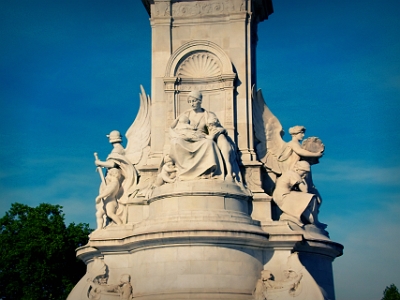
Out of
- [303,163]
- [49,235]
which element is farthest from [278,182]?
[49,235]

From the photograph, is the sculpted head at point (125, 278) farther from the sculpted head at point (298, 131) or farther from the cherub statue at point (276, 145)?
the sculpted head at point (298, 131)

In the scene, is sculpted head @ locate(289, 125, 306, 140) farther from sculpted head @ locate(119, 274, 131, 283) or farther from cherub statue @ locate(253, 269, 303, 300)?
sculpted head @ locate(119, 274, 131, 283)

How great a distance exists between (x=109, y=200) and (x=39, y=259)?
28.4 feet

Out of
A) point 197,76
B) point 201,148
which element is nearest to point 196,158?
point 201,148

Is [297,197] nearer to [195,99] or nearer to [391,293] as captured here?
[195,99]

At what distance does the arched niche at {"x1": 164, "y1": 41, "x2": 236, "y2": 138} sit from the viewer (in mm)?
27188

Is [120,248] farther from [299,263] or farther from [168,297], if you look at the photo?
[299,263]

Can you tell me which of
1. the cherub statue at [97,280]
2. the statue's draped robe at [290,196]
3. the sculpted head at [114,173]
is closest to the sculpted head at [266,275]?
the statue's draped robe at [290,196]

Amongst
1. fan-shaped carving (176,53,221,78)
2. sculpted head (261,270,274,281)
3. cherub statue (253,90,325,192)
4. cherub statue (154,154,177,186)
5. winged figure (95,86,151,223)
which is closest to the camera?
sculpted head (261,270,274,281)

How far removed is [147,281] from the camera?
78.5 ft

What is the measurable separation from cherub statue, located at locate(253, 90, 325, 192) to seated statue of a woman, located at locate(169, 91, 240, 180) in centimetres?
180

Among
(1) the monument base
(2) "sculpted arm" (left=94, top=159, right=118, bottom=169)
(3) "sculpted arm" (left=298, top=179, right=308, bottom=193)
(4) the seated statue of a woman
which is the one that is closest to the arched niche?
(4) the seated statue of a woman

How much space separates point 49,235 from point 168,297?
41.2ft

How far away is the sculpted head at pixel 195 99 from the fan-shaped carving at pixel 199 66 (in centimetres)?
163
